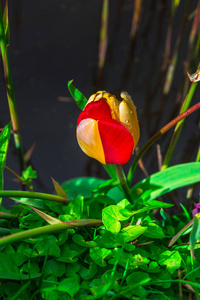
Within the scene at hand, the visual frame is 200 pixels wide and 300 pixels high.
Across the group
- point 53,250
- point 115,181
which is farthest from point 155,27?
point 53,250

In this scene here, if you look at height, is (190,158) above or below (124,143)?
below

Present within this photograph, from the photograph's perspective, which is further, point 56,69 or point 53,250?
point 56,69

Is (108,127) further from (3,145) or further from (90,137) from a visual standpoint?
(3,145)

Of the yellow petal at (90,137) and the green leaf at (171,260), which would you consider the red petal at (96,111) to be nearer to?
the yellow petal at (90,137)

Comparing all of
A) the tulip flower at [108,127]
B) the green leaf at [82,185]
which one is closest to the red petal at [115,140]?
the tulip flower at [108,127]

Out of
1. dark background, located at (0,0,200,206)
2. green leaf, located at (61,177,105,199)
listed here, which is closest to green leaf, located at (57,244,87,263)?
green leaf, located at (61,177,105,199)

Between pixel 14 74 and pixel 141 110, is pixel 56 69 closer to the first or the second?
pixel 14 74

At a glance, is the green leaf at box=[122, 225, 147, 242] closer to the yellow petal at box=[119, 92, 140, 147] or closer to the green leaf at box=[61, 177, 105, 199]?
the yellow petal at box=[119, 92, 140, 147]

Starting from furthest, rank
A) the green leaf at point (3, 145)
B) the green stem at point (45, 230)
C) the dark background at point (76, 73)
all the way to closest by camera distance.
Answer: the dark background at point (76, 73) < the green leaf at point (3, 145) < the green stem at point (45, 230)
